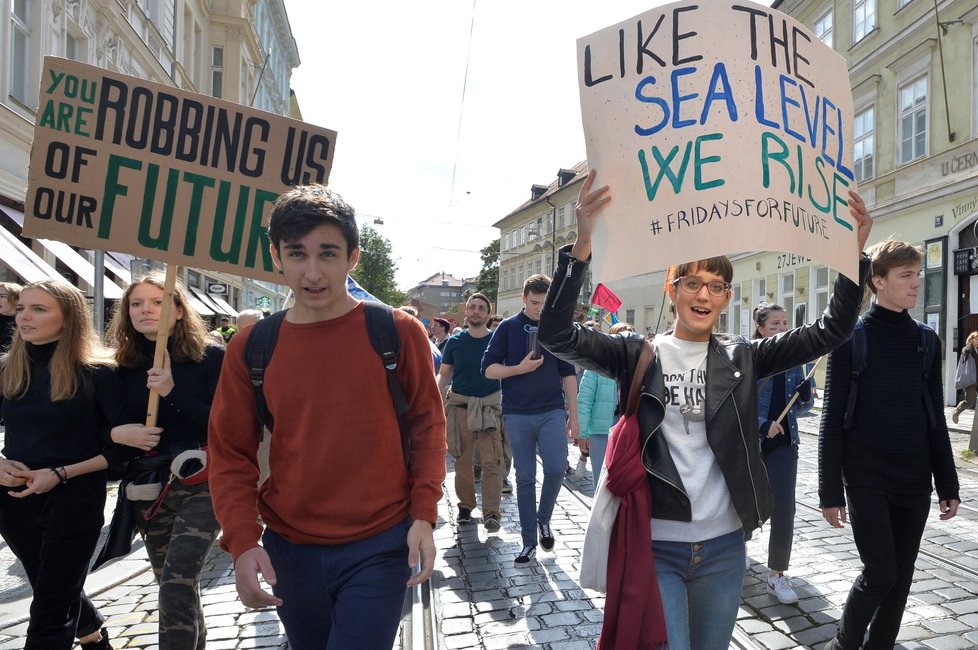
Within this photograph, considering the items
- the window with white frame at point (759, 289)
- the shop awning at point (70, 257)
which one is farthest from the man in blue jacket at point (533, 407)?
the window with white frame at point (759, 289)

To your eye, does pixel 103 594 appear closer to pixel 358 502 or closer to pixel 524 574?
pixel 524 574

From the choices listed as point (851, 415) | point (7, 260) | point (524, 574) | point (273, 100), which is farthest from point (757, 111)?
point (273, 100)

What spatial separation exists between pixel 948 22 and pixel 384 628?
17.6 metres

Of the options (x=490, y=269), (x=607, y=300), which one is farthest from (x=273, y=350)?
(x=490, y=269)

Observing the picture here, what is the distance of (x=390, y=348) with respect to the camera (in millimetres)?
2096

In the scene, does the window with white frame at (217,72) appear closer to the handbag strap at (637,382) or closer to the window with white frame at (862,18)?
the window with white frame at (862,18)

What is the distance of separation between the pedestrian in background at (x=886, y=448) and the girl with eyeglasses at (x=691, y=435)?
2.52 ft

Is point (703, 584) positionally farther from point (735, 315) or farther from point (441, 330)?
point (735, 315)

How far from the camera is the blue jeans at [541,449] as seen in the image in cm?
515

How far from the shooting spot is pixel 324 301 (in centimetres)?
208

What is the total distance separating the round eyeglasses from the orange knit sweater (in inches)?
35.8

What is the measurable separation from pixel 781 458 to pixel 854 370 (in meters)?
1.41

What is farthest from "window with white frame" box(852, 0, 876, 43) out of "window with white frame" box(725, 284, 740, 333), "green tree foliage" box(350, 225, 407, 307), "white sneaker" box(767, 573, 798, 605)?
"green tree foliage" box(350, 225, 407, 307)

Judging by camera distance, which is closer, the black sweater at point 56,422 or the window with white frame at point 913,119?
the black sweater at point 56,422
